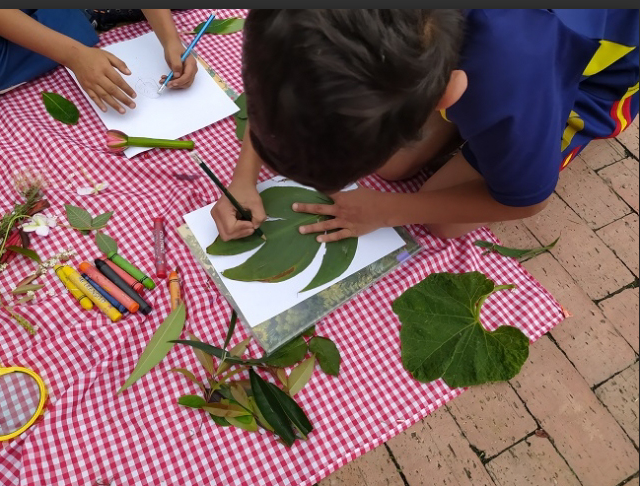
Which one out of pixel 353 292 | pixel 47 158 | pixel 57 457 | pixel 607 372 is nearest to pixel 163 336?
pixel 57 457

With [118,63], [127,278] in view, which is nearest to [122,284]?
[127,278]

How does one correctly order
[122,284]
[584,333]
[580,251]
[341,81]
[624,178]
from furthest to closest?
[624,178]
[580,251]
[584,333]
[122,284]
[341,81]

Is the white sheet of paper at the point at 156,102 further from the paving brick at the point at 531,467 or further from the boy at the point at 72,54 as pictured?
the paving brick at the point at 531,467

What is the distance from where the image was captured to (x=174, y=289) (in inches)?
38.9

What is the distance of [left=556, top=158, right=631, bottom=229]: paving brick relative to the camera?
1.25m

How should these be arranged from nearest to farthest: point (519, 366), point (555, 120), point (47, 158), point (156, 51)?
point (555, 120) < point (519, 366) < point (47, 158) < point (156, 51)

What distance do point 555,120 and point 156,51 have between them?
Answer: 0.93 meters

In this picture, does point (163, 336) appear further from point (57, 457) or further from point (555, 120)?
point (555, 120)

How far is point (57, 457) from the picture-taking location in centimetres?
85

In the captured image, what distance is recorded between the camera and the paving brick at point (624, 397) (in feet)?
3.34

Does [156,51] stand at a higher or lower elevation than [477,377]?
higher

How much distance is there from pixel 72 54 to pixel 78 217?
38 centimetres

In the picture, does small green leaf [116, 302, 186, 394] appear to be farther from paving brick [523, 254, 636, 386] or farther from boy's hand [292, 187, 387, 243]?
paving brick [523, 254, 636, 386]

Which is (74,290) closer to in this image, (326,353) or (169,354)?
(169,354)
